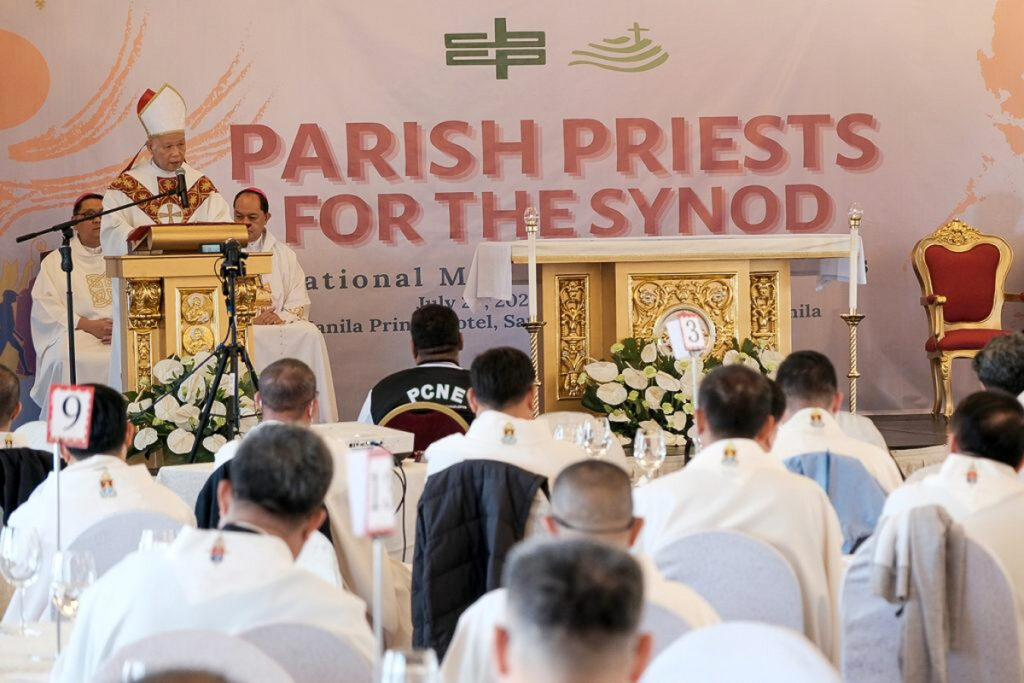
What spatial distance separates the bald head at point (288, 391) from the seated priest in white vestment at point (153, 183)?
10.7 feet

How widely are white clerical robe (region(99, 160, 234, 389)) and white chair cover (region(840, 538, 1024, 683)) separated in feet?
16.2

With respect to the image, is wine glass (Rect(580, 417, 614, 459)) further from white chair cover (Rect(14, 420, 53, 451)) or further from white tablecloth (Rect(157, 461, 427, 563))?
white chair cover (Rect(14, 420, 53, 451))

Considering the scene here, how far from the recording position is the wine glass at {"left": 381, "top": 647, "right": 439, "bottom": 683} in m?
1.60

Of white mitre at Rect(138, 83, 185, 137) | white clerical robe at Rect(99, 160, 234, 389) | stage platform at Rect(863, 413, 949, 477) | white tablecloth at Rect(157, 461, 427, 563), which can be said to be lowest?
stage platform at Rect(863, 413, 949, 477)

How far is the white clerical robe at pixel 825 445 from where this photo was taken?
433cm

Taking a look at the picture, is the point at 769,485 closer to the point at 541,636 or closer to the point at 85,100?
the point at 541,636

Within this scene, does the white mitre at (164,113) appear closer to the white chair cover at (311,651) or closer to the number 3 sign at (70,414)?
the number 3 sign at (70,414)

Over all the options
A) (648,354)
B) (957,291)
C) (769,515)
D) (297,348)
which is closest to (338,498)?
(769,515)

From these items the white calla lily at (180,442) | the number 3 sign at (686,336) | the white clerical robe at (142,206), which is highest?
the white clerical robe at (142,206)

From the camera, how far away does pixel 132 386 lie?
Answer: 663 cm

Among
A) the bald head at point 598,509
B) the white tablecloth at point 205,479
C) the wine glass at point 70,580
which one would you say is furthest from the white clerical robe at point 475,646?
the white tablecloth at point 205,479

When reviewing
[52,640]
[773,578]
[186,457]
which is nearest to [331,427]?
[186,457]

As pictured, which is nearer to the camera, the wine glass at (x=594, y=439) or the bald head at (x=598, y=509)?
the bald head at (x=598, y=509)

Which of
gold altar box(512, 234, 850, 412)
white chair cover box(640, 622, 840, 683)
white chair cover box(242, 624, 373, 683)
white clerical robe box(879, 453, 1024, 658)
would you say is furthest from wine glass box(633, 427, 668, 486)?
gold altar box(512, 234, 850, 412)
